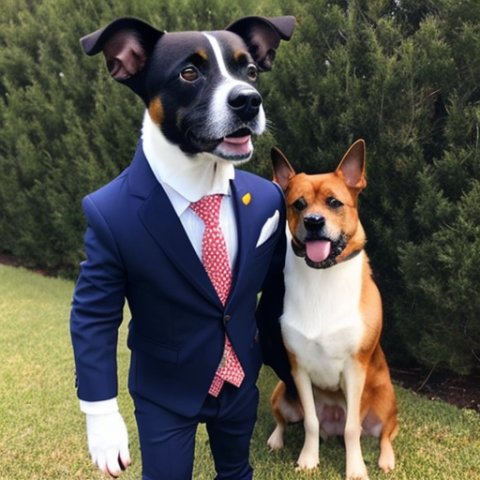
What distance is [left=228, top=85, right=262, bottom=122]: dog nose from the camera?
182 centimetres

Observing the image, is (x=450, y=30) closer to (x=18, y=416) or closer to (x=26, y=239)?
(x=18, y=416)

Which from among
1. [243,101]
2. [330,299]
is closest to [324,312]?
[330,299]

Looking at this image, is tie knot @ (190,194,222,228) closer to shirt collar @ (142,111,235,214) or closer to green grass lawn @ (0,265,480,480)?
shirt collar @ (142,111,235,214)

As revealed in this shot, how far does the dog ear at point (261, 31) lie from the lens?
2.22 metres

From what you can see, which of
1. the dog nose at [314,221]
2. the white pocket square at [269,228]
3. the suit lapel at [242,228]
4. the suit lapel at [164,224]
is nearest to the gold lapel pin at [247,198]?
the suit lapel at [242,228]

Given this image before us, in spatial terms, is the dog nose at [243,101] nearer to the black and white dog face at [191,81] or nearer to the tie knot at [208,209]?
the black and white dog face at [191,81]

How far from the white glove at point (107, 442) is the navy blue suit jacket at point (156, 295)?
0.26 feet

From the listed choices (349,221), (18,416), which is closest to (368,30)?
(349,221)

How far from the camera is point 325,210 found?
2783 millimetres

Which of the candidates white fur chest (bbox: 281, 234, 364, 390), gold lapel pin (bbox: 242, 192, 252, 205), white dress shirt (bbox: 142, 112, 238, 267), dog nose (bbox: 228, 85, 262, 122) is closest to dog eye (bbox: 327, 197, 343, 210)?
white fur chest (bbox: 281, 234, 364, 390)

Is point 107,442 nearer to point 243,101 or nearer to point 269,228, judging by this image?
point 269,228

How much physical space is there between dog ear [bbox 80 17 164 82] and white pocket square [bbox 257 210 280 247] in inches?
31.3

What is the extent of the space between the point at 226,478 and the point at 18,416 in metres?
1.99

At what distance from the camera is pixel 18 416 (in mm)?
3932
